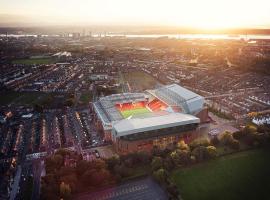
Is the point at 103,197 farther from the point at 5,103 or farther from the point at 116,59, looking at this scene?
the point at 116,59

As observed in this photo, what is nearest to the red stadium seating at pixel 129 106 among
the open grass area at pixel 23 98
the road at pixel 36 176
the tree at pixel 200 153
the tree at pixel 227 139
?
the tree at pixel 227 139

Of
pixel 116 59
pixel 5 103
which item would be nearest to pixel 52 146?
pixel 5 103

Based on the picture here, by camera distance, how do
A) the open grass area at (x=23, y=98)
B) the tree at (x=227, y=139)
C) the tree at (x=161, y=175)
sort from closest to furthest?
the tree at (x=161, y=175) → the tree at (x=227, y=139) → the open grass area at (x=23, y=98)

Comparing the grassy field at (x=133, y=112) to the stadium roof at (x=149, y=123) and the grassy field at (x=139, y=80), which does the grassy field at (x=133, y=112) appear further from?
the grassy field at (x=139, y=80)

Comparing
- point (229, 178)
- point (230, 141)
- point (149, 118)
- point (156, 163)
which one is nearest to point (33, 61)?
point (149, 118)

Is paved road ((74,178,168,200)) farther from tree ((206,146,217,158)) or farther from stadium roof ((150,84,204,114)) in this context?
stadium roof ((150,84,204,114))

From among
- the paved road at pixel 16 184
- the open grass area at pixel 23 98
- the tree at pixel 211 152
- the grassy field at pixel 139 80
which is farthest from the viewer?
the grassy field at pixel 139 80

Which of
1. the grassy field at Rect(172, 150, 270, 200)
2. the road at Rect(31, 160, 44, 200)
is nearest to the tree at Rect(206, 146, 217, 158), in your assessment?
the grassy field at Rect(172, 150, 270, 200)
